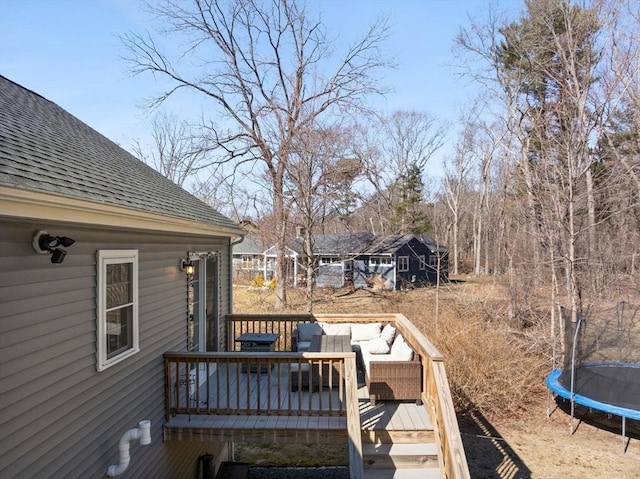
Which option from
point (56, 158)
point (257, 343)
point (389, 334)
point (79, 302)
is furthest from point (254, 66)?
point (79, 302)

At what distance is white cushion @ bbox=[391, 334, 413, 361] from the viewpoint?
6.15 metres

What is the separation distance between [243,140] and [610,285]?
15.4m

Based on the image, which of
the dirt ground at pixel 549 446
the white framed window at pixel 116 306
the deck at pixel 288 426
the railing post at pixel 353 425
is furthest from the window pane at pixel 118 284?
the dirt ground at pixel 549 446

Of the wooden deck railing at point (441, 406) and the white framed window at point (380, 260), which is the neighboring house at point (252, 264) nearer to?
the white framed window at point (380, 260)

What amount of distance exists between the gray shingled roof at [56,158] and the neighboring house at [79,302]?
0.06ft

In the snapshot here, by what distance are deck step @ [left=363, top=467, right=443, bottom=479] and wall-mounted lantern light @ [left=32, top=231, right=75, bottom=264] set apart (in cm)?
389

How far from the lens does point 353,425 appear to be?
4.78m

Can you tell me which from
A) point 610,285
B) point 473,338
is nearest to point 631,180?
point 610,285

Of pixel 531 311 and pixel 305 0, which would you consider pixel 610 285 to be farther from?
pixel 305 0

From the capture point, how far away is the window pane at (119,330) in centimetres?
432

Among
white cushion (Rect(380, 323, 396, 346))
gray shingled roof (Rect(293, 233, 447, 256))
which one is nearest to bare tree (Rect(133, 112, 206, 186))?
gray shingled roof (Rect(293, 233, 447, 256))

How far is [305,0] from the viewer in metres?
19.8

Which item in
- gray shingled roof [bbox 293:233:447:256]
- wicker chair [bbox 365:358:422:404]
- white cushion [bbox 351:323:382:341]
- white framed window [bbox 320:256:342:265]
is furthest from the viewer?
white framed window [bbox 320:256:342:265]

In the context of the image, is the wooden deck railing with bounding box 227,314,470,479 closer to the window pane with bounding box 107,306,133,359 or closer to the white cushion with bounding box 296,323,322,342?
the white cushion with bounding box 296,323,322,342
